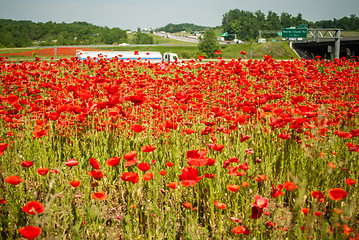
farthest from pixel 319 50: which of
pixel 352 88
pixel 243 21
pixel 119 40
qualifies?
pixel 243 21

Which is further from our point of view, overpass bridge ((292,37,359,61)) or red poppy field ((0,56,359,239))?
overpass bridge ((292,37,359,61))

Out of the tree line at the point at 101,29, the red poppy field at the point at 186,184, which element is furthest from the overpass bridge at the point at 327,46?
the tree line at the point at 101,29

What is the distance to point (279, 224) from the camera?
80.5 inches

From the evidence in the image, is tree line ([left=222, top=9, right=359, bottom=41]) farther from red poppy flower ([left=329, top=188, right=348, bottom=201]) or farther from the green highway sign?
red poppy flower ([left=329, top=188, right=348, bottom=201])

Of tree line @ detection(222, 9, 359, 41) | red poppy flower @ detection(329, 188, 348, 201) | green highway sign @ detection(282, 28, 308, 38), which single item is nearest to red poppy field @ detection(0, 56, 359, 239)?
red poppy flower @ detection(329, 188, 348, 201)

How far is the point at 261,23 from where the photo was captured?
428ft

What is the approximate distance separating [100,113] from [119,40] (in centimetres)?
8939

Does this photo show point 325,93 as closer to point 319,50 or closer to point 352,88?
point 352,88

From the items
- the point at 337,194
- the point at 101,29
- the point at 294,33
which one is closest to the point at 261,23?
the point at 101,29

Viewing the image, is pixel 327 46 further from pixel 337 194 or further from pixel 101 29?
pixel 101 29

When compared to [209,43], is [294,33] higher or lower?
higher

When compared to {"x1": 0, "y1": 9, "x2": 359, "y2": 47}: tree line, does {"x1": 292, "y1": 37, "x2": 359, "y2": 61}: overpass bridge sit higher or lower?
lower

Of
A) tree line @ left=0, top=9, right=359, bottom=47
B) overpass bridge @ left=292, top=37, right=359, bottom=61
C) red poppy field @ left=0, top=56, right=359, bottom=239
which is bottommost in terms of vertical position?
red poppy field @ left=0, top=56, right=359, bottom=239

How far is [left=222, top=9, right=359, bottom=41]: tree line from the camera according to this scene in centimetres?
12350
